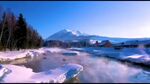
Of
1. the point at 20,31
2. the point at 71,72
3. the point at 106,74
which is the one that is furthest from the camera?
the point at 20,31

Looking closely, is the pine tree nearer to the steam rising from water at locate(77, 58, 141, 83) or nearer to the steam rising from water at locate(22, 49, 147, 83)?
the steam rising from water at locate(22, 49, 147, 83)

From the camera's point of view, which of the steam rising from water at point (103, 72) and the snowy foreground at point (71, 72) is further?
the steam rising from water at point (103, 72)

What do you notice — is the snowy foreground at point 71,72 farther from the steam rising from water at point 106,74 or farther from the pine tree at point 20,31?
the pine tree at point 20,31

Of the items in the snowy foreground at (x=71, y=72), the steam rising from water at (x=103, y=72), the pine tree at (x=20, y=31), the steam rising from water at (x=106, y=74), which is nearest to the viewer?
the snowy foreground at (x=71, y=72)

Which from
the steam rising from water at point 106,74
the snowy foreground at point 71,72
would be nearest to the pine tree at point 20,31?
the snowy foreground at point 71,72

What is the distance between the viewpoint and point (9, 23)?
5553 centimetres

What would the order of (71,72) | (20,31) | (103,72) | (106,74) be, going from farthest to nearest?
(20,31), (103,72), (106,74), (71,72)

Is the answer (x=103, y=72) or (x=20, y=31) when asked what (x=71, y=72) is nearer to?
(x=103, y=72)

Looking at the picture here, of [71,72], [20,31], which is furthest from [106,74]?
[20,31]

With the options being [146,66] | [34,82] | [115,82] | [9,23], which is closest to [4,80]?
[34,82]

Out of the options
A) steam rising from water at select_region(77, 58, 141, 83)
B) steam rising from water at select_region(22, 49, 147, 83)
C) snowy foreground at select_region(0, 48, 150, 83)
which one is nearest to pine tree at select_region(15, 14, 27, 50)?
snowy foreground at select_region(0, 48, 150, 83)

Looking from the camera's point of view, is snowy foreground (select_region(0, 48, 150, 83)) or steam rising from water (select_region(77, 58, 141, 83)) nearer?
snowy foreground (select_region(0, 48, 150, 83))

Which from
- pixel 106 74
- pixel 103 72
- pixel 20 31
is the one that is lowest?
pixel 103 72

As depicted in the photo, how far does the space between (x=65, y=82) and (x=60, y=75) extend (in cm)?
104
